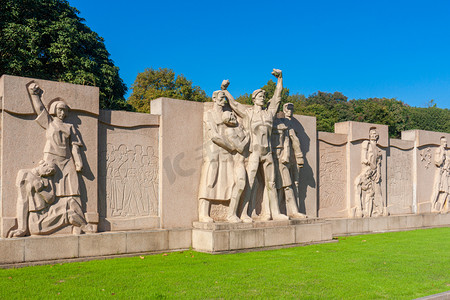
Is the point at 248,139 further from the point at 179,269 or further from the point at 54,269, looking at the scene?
the point at 54,269

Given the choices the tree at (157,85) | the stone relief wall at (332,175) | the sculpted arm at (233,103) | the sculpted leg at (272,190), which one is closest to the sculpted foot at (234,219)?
the sculpted leg at (272,190)

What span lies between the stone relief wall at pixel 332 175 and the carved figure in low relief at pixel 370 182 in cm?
44

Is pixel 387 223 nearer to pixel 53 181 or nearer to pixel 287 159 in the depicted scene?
pixel 287 159

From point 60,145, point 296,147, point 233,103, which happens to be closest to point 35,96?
point 60,145

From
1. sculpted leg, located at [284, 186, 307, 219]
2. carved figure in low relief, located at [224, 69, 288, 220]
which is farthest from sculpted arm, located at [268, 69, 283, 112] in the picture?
sculpted leg, located at [284, 186, 307, 219]

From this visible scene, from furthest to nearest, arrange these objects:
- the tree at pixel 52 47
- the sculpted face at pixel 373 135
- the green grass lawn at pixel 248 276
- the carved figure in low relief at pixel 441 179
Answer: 1. the tree at pixel 52 47
2. the carved figure in low relief at pixel 441 179
3. the sculpted face at pixel 373 135
4. the green grass lawn at pixel 248 276

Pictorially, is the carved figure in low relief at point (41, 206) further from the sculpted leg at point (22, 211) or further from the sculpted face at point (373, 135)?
the sculpted face at point (373, 135)

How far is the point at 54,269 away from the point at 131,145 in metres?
2.95

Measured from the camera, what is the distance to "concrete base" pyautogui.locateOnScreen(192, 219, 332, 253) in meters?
9.56

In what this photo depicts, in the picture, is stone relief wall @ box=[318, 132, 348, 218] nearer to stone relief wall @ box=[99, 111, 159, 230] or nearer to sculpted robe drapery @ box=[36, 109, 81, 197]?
stone relief wall @ box=[99, 111, 159, 230]

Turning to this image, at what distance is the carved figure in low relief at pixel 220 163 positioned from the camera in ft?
33.6

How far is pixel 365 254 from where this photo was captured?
31.7 ft

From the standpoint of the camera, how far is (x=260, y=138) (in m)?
10.6

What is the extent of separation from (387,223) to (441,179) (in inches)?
144
